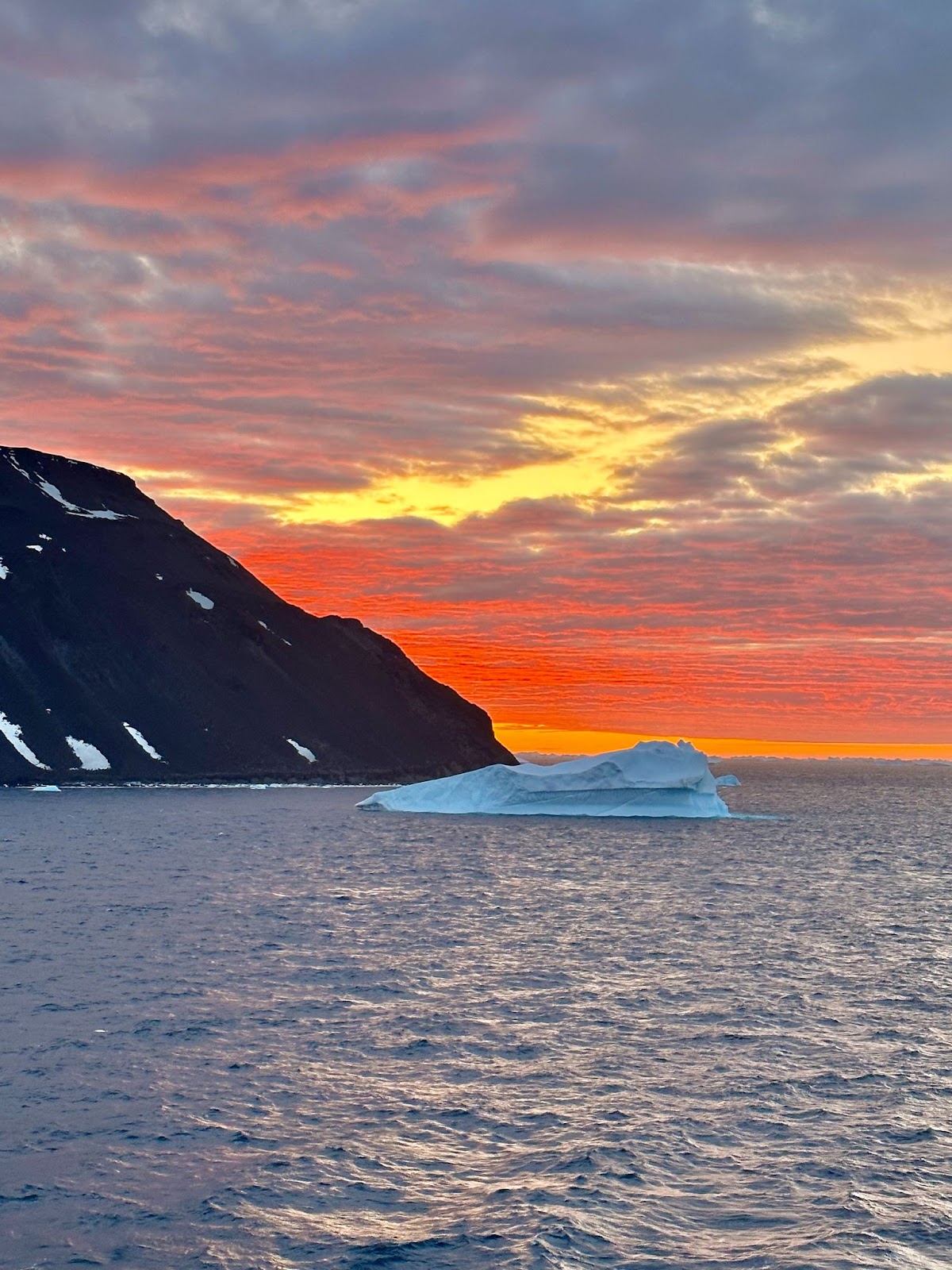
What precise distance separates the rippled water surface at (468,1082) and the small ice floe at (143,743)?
12237cm

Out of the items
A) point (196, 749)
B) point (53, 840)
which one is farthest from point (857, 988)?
point (196, 749)

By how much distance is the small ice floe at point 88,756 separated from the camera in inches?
6344

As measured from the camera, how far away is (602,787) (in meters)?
Answer: 110

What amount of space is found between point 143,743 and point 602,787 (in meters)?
84.5

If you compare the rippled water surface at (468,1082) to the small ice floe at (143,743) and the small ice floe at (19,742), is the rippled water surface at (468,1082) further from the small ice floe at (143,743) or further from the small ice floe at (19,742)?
the small ice floe at (143,743)

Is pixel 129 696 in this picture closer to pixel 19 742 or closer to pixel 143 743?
pixel 143 743

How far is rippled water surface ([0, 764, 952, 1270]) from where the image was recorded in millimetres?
14547

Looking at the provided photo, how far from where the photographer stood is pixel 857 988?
31.3 meters

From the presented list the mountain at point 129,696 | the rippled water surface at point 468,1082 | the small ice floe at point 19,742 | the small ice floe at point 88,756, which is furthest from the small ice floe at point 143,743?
the rippled water surface at point 468,1082

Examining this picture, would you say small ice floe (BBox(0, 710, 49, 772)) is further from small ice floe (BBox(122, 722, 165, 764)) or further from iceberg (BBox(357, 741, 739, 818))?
iceberg (BBox(357, 741, 739, 818))

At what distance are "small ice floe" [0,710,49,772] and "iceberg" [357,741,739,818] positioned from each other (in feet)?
181

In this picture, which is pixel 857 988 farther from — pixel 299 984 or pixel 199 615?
pixel 199 615

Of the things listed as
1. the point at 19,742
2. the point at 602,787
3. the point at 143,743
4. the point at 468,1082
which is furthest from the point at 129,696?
the point at 468,1082

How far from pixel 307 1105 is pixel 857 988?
17.6 metres
